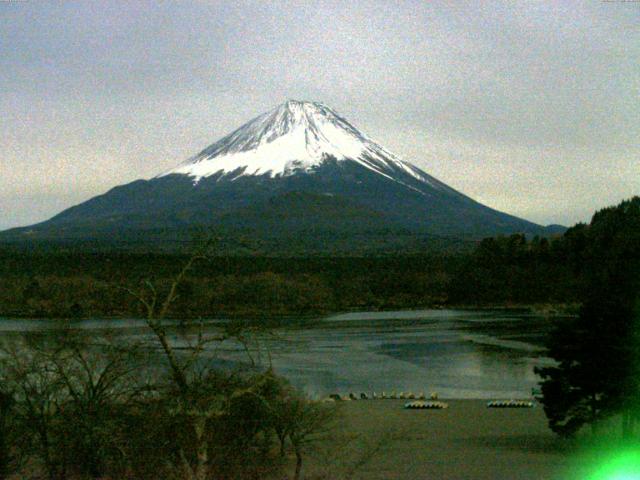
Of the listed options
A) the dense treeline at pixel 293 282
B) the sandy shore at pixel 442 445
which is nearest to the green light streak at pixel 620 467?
the sandy shore at pixel 442 445

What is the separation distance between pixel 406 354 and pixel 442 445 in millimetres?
19512

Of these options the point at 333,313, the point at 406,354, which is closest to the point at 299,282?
the point at 333,313

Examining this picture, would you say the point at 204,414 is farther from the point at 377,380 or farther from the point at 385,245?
the point at 385,245

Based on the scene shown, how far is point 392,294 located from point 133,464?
2644 inches

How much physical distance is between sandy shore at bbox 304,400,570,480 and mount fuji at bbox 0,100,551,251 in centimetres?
9615

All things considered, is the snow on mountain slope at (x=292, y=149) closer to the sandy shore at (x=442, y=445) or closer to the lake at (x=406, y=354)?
the lake at (x=406, y=354)

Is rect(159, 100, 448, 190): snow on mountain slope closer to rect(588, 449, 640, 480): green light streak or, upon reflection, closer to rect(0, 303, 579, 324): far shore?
rect(0, 303, 579, 324): far shore

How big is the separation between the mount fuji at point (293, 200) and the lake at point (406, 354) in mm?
66512

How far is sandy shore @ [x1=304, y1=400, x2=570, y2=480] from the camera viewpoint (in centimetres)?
1652

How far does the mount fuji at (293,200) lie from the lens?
136500mm

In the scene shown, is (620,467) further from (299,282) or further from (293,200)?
(293,200)

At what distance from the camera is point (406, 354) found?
39438 millimetres

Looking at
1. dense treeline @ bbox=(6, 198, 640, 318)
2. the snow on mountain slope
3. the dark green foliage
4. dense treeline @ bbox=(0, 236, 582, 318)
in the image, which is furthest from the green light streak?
the snow on mountain slope

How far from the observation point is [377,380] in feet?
103
